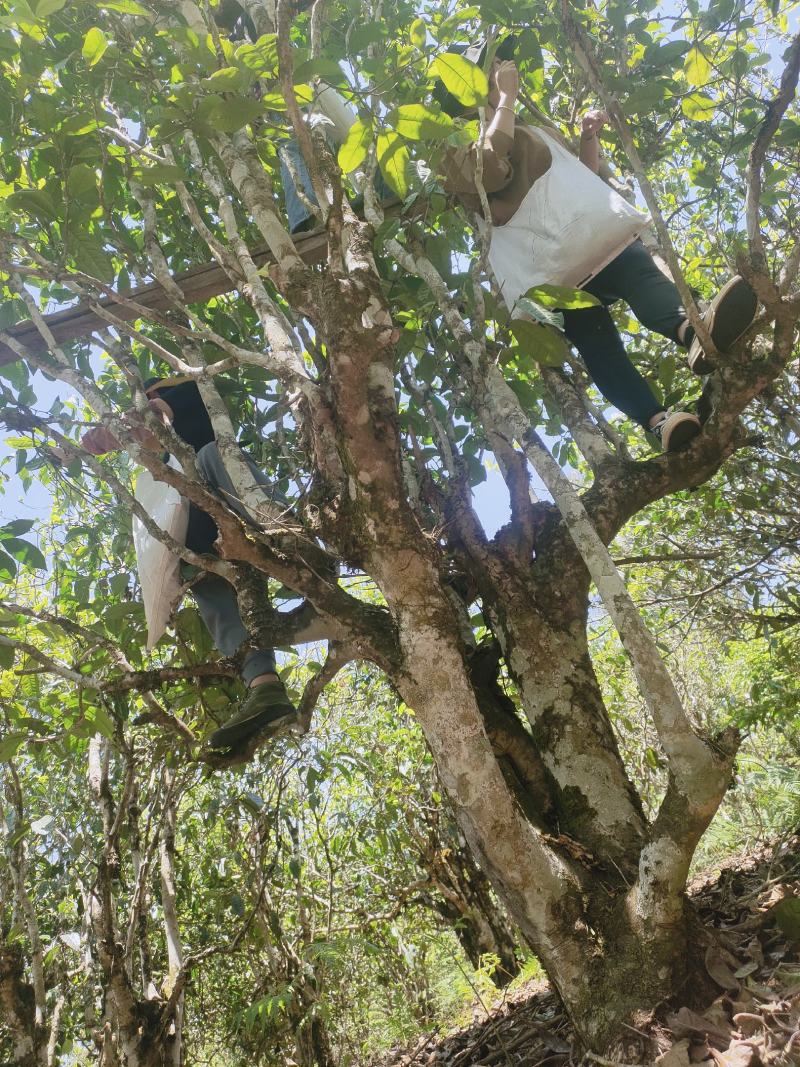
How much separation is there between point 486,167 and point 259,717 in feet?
7.37

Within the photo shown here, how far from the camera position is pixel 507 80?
2.68 metres

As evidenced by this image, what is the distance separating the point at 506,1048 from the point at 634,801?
0.93 m

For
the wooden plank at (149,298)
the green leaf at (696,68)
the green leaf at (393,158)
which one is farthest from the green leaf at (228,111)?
the green leaf at (696,68)

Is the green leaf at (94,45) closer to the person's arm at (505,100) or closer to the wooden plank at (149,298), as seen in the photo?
the wooden plank at (149,298)

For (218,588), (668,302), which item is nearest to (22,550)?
(218,588)

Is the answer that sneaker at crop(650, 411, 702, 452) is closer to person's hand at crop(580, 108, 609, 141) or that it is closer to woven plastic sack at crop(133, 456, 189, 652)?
person's hand at crop(580, 108, 609, 141)

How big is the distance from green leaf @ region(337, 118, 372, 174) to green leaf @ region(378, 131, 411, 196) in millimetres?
59

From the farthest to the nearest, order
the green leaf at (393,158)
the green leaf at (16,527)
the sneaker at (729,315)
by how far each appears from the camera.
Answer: the green leaf at (16,527) < the sneaker at (729,315) < the green leaf at (393,158)

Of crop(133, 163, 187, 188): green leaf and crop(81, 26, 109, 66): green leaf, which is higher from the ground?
crop(81, 26, 109, 66): green leaf

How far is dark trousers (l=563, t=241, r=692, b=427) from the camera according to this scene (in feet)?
9.13

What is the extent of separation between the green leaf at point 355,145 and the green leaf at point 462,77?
0.24 metres

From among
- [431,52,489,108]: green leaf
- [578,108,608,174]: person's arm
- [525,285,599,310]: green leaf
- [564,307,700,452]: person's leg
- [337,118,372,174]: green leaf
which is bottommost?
[525,285,599,310]: green leaf

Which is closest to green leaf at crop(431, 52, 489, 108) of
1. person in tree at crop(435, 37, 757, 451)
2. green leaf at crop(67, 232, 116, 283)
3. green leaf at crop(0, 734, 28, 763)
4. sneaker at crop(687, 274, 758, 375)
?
person in tree at crop(435, 37, 757, 451)

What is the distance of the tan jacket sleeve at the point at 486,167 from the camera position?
8.91ft
